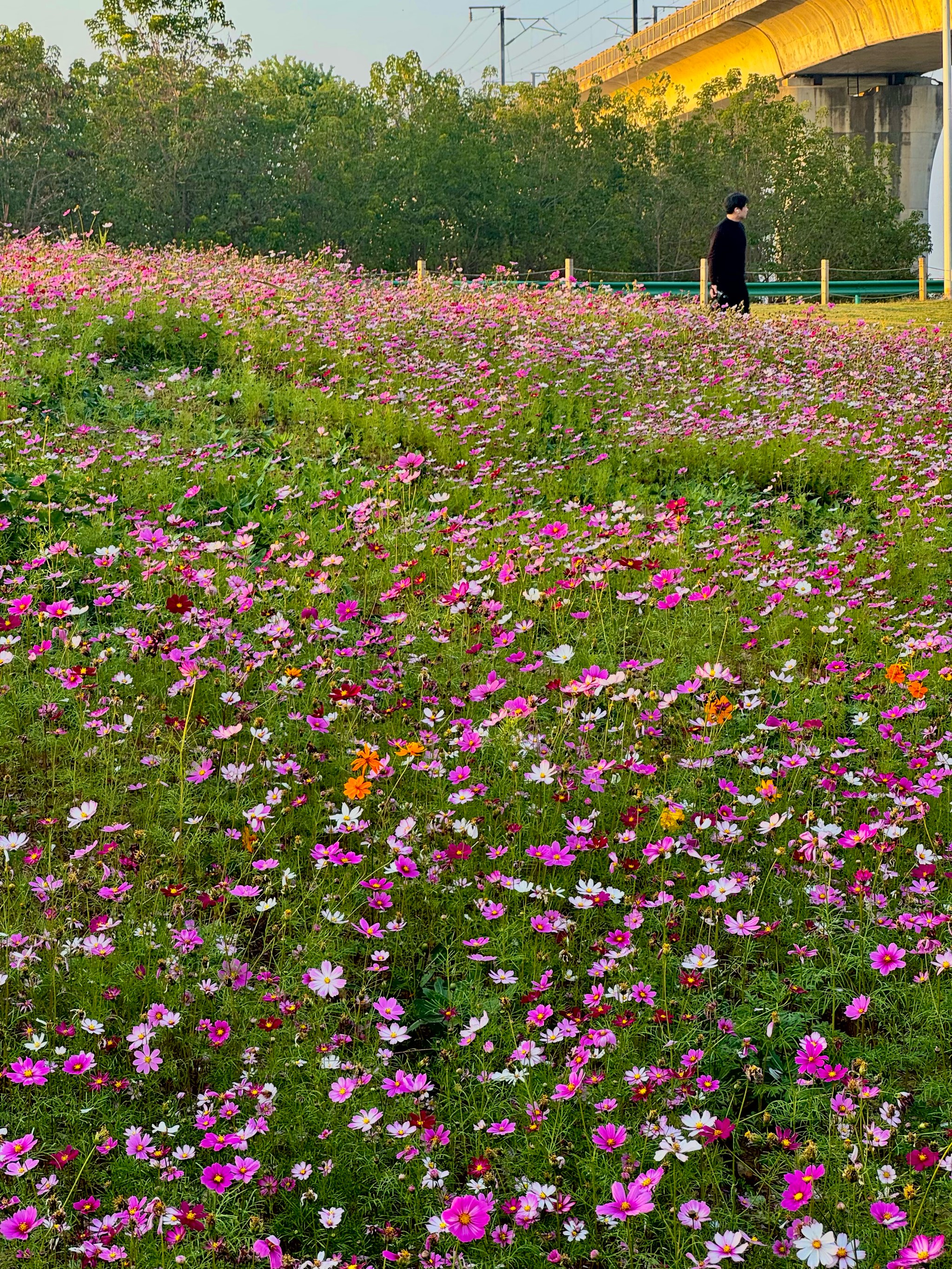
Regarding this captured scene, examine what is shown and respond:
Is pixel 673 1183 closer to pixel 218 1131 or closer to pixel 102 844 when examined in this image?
pixel 218 1131

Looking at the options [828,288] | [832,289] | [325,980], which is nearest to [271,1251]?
[325,980]

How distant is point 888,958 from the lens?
280 centimetres

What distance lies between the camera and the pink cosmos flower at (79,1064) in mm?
2469

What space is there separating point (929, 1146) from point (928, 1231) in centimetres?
23

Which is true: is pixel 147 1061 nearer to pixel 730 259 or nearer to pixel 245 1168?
pixel 245 1168

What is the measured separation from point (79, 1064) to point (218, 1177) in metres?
0.45

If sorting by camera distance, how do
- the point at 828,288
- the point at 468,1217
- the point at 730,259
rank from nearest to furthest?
1. the point at 468,1217
2. the point at 730,259
3. the point at 828,288

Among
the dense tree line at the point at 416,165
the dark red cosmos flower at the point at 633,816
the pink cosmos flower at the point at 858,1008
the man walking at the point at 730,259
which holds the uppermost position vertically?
the dense tree line at the point at 416,165

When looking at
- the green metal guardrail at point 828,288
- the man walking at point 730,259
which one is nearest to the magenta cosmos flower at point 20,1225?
the man walking at point 730,259

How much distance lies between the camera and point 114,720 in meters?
4.05

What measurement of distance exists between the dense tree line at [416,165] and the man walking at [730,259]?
17967 millimetres

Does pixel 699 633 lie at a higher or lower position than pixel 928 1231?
higher

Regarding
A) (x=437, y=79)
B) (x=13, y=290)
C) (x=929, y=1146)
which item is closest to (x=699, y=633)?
(x=929, y=1146)

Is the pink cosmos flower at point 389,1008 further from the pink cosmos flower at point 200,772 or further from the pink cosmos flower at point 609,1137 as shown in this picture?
the pink cosmos flower at point 200,772
